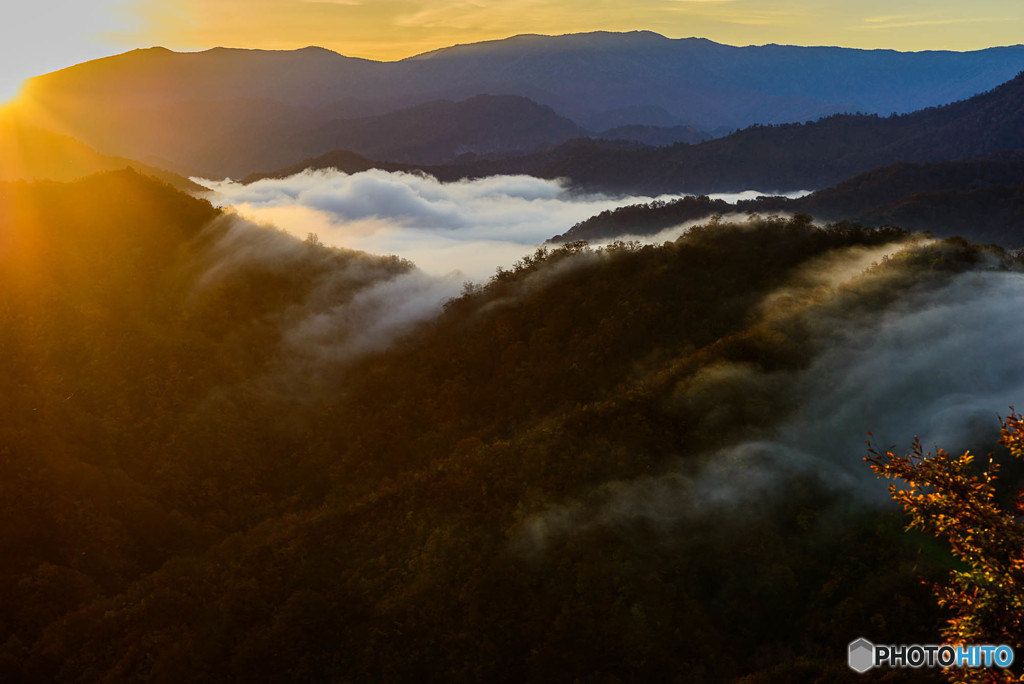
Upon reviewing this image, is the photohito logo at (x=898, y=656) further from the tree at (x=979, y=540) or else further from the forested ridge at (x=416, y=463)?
the tree at (x=979, y=540)

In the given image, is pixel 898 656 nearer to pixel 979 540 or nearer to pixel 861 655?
pixel 861 655

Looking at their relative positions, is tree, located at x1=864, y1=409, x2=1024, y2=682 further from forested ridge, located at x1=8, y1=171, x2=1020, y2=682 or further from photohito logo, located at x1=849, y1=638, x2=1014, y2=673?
forested ridge, located at x1=8, y1=171, x2=1020, y2=682

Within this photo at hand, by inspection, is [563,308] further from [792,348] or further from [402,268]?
[402,268]

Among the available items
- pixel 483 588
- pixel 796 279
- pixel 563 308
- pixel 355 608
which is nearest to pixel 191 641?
pixel 355 608

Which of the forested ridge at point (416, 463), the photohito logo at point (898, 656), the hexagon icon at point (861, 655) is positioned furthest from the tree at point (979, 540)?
the hexagon icon at point (861, 655)

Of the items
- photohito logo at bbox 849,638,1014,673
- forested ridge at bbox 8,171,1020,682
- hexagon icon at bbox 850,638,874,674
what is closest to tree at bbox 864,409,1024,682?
photohito logo at bbox 849,638,1014,673

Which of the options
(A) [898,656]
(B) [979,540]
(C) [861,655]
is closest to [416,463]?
(C) [861,655]
